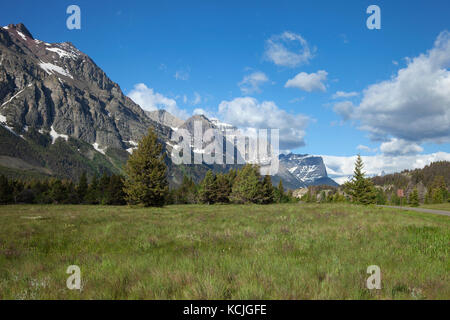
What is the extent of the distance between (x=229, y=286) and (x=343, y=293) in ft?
5.79

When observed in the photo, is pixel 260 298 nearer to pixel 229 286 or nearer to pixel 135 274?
pixel 229 286

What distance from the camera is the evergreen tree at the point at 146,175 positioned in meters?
33.4

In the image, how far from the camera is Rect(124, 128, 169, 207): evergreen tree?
110 ft

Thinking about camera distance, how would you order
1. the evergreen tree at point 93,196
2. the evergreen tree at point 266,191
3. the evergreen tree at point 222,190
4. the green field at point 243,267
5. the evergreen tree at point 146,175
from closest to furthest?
the green field at point 243,267
the evergreen tree at point 146,175
the evergreen tree at point 266,191
the evergreen tree at point 222,190
the evergreen tree at point 93,196

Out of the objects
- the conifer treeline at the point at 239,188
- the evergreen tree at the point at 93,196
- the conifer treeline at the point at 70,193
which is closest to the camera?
the conifer treeline at the point at 239,188

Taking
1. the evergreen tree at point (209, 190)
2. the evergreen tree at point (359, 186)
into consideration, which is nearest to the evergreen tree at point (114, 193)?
the evergreen tree at point (209, 190)

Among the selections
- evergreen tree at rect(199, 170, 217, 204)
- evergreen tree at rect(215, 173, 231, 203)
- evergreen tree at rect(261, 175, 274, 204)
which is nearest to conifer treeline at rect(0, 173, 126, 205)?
evergreen tree at rect(199, 170, 217, 204)

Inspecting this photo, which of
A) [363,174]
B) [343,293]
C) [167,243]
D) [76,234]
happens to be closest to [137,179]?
[76,234]

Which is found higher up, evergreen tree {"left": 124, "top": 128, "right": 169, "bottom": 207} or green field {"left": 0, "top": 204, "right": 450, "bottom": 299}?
evergreen tree {"left": 124, "top": 128, "right": 169, "bottom": 207}

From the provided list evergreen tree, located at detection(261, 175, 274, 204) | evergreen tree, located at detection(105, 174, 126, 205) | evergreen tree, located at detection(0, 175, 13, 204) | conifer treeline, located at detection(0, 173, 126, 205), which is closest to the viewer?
evergreen tree, located at detection(261, 175, 274, 204)

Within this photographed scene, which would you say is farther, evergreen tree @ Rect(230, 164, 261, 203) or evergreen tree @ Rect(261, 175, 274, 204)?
evergreen tree @ Rect(261, 175, 274, 204)

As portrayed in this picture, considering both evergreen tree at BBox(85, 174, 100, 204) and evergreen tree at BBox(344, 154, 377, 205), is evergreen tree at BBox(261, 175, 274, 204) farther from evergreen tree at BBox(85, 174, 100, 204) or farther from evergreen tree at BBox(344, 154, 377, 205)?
evergreen tree at BBox(85, 174, 100, 204)

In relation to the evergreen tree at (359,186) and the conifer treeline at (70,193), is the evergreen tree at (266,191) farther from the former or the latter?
the conifer treeline at (70,193)

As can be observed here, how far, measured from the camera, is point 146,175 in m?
33.6
